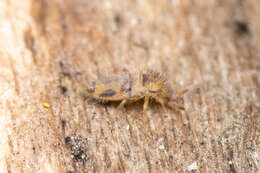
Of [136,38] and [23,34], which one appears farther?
[136,38]

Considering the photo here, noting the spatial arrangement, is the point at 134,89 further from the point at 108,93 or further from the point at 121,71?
the point at 121,71

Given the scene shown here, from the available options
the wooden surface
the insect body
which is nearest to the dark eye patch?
the insect body

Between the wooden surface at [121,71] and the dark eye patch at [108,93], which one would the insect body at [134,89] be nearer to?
the dark eye patch at [108,93]

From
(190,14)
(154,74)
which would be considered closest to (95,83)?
(154,74)

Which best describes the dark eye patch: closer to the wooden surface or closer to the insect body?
the insect body

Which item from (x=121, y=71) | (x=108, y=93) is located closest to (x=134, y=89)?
(x=108, y=93)

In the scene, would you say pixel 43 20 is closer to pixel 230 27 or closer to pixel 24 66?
pixel 24 66
